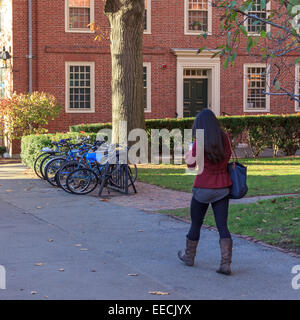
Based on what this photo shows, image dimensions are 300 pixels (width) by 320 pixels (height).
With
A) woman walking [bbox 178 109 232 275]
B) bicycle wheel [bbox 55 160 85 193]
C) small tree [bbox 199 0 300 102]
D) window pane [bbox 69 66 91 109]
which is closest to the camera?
woman walking [bbox 178 109 232 275]

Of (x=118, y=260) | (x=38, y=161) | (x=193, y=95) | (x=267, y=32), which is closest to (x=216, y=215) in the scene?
(x=118, y=260)

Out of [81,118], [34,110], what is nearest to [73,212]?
[34,110]

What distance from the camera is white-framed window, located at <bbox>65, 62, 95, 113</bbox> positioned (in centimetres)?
2522

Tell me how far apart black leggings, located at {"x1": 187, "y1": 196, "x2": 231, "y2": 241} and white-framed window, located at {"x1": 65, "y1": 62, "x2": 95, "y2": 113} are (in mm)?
18761

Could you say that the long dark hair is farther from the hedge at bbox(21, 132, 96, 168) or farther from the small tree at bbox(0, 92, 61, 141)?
the small tree at bbox(0, 92, 61, 141)

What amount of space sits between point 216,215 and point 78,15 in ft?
65.5

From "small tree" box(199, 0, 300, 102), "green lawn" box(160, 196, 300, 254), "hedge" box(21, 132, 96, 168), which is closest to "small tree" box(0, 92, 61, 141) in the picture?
"hedge" box(21, 132, 96, 168)

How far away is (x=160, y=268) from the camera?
6812 mm

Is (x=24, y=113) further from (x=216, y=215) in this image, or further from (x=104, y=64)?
(x=216, y=215)

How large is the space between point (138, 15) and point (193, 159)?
35.9 feet

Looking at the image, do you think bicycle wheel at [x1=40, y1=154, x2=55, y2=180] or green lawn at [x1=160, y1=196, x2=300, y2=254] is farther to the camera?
bicycle wheel at [x1=40, y1=154, x2=55, y2=180]

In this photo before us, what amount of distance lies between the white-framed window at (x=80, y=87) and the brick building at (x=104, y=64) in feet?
0.14

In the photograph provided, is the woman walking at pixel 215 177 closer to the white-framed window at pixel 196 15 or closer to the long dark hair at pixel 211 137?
the long dark hair at pixel 211 137

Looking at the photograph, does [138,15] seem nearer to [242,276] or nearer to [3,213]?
[3,213]
